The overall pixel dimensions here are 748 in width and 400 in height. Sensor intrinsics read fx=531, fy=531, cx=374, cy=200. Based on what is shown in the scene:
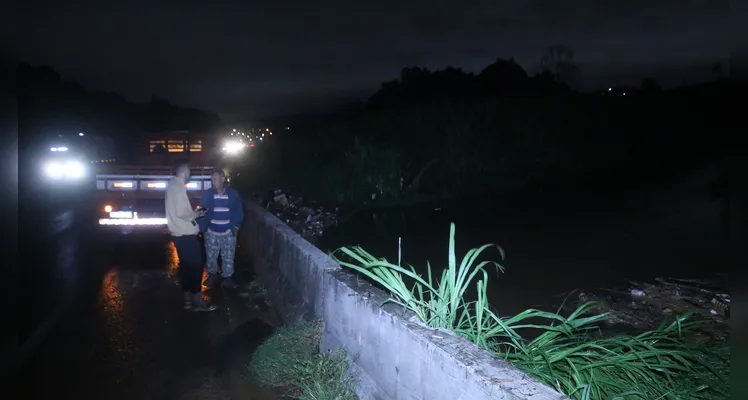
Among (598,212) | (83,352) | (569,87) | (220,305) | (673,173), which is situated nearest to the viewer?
(83,352)

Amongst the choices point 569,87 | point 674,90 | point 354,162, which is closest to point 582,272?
point 354,162

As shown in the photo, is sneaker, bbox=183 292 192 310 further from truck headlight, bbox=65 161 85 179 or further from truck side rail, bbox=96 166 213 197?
truck headlight, bbox=65 161 85 179

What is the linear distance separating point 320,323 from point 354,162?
12700mm

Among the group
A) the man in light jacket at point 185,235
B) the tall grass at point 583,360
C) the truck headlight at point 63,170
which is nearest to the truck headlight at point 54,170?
the truck headlight at point 63,170

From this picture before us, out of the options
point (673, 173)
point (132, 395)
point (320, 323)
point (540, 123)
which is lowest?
point (132, 395)

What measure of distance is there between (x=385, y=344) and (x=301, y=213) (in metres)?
10.2

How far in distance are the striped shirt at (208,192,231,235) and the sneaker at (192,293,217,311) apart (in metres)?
1.04

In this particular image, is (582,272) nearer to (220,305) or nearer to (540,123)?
(220,305)

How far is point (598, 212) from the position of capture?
14.3 metres

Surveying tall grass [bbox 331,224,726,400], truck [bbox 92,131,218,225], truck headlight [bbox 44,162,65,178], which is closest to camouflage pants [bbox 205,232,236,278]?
truck [bbox 92,131,218,225]

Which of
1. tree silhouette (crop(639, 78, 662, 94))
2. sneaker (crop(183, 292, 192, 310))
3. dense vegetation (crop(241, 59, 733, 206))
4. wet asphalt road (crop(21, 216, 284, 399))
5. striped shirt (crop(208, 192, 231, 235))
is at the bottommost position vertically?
wet asphalt road (crop(21, 216, 284, 399))

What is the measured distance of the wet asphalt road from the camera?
4.80 meters

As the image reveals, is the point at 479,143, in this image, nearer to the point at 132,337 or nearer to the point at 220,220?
the point at 220,220

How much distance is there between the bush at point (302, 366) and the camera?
4191 mm
